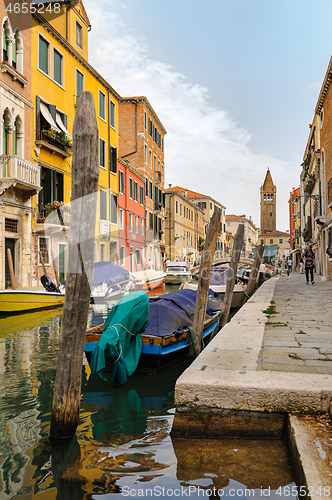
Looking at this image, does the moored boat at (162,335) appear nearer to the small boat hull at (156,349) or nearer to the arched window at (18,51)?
the small boat hull at (156,349)

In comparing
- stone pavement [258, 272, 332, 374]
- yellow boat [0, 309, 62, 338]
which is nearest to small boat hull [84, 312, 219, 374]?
stone pavement [258, 272, 332, 374]

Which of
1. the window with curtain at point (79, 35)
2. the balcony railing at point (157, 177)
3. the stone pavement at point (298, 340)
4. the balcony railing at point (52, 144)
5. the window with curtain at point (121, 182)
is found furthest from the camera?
the balcony railing at point (157, 177)

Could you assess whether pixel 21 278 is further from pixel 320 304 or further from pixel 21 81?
pixel 320 304

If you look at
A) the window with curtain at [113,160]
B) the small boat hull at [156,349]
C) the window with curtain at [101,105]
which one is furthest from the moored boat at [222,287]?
the window with curtain at [101,105]

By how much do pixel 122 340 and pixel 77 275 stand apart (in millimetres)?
2001

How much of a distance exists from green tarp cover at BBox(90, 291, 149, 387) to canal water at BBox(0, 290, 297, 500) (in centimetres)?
38

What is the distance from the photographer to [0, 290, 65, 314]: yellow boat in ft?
36.2

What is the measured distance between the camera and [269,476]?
275cm

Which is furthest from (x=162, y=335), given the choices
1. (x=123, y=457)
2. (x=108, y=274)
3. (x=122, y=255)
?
(x=122, y=255)

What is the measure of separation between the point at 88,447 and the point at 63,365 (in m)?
0.79

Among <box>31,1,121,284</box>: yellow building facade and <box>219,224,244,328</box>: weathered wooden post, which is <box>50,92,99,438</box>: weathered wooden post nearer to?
<box>219,224,244,328</box>: weathered wooden post

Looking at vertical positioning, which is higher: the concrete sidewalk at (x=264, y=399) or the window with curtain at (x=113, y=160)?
the window with curtain at (x=113, y=160)

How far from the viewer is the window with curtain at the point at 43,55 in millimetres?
16453

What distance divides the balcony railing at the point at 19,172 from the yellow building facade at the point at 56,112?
106cm
